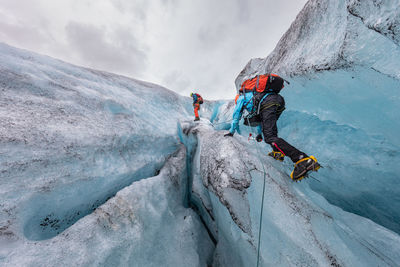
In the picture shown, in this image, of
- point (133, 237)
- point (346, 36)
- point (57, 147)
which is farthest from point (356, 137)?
point (57, 147)

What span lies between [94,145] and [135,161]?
843mm

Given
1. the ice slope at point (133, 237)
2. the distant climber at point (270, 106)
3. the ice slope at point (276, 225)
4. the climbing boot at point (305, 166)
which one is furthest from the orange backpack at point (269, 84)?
the ice slope at point (133, 237)

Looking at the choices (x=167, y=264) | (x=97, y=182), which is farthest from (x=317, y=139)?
(x=97, y=182)

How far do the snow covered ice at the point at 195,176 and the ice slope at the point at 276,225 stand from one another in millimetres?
17

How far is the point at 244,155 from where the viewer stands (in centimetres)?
291

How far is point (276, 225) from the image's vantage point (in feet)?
7.26

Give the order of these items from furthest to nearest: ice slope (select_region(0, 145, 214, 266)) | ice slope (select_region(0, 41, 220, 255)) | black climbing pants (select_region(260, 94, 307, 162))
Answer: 1. black climbing pants (select_region(260, 94, 307, 162))
2. ice slope (select_region(0, 41, 220, 255))
3. ice slope (select_region(0, 145, 214, 266))

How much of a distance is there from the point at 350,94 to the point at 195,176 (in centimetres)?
418

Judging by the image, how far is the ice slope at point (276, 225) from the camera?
1975 millimetres

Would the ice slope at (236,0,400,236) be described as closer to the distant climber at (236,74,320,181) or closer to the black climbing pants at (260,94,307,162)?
the distant climber at (236,74,320,181)

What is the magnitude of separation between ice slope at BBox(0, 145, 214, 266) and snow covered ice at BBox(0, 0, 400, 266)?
15 millimetres

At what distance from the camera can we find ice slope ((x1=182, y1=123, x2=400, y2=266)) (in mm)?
1975

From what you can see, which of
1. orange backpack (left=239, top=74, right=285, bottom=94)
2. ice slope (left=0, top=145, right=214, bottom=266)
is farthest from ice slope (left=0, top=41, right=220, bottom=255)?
orange backpack (left=239, top=74, right=285, bottom=94)

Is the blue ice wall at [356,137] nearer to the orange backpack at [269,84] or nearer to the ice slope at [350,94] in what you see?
the ice slope at [350,94]
